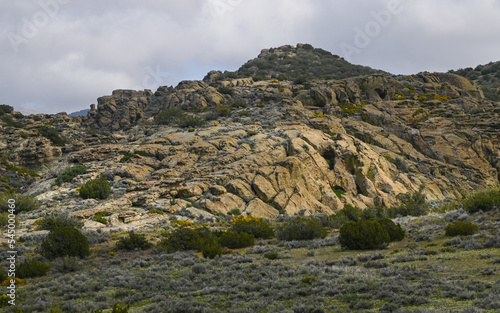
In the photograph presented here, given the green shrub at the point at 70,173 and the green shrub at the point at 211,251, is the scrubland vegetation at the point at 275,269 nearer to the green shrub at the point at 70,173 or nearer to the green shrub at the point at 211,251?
the green shrub at the point at 211,251

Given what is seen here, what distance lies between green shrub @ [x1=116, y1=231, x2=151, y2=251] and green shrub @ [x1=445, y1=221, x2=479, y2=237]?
15626 mm

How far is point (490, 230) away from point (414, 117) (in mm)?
36322

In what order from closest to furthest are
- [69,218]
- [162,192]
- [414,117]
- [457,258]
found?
[457,258] → [69,218] → [162,192] → [414,117]

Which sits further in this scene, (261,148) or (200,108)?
(200,108)

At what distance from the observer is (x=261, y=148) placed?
36.2 meters

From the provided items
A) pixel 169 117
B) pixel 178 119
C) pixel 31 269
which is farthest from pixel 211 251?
pixel 169 117

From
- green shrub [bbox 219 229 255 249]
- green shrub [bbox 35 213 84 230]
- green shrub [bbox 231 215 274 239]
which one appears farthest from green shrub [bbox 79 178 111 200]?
green shrub [bbox 219 229 255 249]

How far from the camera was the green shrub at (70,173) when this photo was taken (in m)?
33.6

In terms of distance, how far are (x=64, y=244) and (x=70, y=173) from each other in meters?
19.7

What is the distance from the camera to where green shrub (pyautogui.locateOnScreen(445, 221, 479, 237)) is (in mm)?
16797

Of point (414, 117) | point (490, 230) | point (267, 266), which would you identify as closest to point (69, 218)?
point (267, 266)

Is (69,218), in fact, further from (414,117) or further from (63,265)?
(414,117)

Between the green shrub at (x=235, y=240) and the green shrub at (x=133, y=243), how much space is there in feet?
13.8

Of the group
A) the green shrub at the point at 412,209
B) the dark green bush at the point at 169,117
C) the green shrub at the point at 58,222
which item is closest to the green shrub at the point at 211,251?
the green shrub at the point at 58,222
